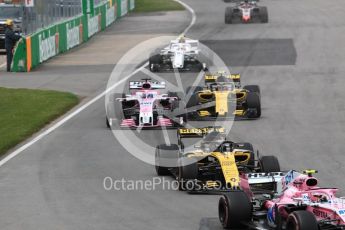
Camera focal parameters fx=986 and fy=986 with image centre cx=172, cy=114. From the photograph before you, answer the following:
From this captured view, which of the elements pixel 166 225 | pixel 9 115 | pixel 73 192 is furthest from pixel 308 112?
pixel 166 225

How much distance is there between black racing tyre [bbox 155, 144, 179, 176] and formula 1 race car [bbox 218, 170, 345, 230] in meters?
3.38

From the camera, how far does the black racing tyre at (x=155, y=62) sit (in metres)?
38.9

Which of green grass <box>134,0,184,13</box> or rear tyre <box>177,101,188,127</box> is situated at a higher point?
rear tyre <box>177,101,188,127</box>

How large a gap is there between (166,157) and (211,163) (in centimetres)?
114

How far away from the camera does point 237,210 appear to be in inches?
599

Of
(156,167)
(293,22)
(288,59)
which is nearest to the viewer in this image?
(156,167)

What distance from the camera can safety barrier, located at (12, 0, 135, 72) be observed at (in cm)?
4128

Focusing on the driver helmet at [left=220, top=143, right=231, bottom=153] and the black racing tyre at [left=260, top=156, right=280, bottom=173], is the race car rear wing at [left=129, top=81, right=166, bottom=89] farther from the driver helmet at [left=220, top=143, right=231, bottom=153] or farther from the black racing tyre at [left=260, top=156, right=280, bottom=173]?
the black racing tyre at [left=260, top=156, right=280, bottom=173]

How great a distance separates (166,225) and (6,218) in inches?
116

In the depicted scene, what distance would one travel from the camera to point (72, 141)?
25.3 meters

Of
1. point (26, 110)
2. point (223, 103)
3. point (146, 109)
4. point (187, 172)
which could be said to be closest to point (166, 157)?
point (187, 172)

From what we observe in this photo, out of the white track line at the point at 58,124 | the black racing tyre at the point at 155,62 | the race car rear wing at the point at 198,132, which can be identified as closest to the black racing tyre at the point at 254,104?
the white track line at the point at 58,124

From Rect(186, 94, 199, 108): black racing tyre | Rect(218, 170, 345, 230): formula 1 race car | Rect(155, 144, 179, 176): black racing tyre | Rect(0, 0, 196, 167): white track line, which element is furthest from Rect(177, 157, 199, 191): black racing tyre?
Rect(186, 94, 199, 108): black racing tyre

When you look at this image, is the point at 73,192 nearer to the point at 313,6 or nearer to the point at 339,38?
the point at 339,38
